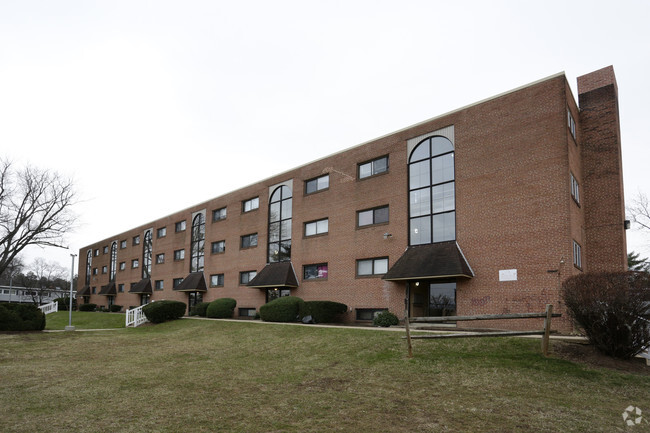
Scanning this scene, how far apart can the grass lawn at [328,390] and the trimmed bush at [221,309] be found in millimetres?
13916

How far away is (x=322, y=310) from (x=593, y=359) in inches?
515

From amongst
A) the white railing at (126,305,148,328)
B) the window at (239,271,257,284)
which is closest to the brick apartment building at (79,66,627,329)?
the window at (239,271,257,284)

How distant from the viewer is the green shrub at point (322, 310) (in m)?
21.4

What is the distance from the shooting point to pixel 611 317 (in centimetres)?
993

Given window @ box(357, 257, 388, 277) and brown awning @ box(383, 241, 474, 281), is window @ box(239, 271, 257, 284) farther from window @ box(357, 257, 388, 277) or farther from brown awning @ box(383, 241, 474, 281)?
brown awning @ box(383, 241, 474, 281)

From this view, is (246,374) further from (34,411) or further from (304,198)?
(304,198)

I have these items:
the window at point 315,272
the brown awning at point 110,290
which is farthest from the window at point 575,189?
the brown awning at point 110,290

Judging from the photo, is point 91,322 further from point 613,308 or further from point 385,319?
point 613,308

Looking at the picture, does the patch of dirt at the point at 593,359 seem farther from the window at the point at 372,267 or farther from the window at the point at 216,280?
the window at the point at 216,280

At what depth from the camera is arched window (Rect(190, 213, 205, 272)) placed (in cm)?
3641

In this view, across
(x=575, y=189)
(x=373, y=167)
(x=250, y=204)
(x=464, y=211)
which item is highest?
(x=373, y=167)

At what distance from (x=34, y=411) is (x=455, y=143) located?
1731 cm

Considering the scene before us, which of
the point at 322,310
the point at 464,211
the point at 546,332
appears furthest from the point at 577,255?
the point at 322,310

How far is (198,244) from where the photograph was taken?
3716cm
